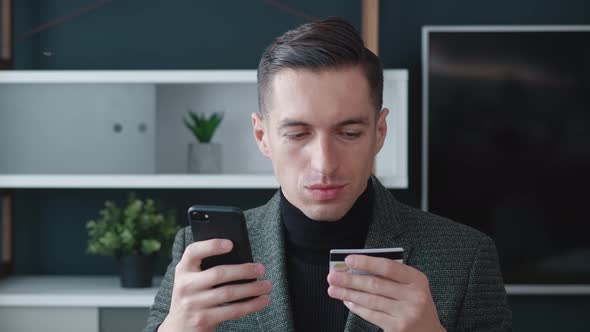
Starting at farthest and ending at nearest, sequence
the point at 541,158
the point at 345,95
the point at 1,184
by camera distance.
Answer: the point at 541,158 → the point at 1,184 → the point at 345,95

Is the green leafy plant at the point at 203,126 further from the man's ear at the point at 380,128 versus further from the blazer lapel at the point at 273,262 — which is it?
the man's ear at the point at 380,128

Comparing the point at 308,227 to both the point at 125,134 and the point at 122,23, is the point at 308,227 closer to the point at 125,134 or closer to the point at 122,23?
the point at 125,134

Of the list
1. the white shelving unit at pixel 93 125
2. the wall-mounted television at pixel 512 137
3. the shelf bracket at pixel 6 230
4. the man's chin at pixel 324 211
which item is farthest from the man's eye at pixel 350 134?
the shelf bracket at pixel 6 230

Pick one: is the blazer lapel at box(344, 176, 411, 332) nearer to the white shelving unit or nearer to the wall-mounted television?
the white shelving unit

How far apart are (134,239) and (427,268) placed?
153 cm

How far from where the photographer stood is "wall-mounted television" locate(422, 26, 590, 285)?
2.94m

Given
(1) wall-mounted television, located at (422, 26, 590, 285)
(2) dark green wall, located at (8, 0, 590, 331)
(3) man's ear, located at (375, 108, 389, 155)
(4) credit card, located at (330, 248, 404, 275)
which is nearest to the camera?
(4) credit card, located at (330, 248, 404, 275)

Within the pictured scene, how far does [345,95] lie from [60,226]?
2098 millimetres

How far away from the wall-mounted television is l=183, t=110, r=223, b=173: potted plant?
0.75 m

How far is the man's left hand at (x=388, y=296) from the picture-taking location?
3.71 ft

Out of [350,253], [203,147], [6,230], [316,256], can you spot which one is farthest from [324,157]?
[6,230]

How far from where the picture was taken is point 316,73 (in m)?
Result: 1.29

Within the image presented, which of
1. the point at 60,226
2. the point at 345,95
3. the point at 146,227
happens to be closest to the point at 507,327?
the point at 345,95

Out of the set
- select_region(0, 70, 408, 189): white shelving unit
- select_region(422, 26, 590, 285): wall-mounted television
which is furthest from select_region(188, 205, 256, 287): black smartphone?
select_region(422, 26, 590, 285): wall-mounted television
